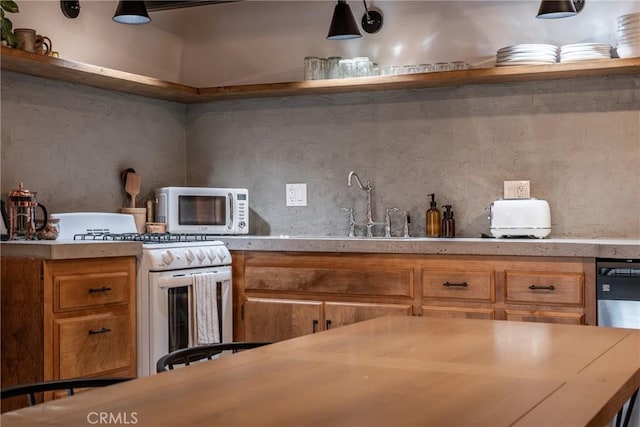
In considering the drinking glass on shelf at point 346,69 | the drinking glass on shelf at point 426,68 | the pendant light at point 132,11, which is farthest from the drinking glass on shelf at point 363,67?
the pendant light at point 132,11

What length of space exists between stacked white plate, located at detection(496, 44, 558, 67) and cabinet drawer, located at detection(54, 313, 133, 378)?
7.33 ft

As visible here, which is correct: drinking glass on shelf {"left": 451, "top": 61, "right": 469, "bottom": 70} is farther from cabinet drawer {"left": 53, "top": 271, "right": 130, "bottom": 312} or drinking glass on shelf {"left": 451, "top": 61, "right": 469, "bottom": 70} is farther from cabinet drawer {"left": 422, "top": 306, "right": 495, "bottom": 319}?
cabinet drawer {"left": 53, "top": 271, "right": 130, "bottom": 312}

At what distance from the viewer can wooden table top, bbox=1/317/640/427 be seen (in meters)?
1.13

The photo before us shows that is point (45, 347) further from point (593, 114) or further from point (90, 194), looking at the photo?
point (593, 114)

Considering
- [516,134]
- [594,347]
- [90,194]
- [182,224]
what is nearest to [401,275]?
[516,134]

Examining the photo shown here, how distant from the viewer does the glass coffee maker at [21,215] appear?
145 inches

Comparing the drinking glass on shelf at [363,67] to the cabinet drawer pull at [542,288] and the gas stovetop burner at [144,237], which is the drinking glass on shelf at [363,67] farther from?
the cabinet drawer pull at [542,288]

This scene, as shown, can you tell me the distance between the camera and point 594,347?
1.73 meters

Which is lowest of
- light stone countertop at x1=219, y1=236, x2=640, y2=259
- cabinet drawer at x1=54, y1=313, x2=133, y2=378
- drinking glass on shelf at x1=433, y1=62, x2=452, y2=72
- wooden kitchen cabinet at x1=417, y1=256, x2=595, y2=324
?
cabinet drawer at x1=54, y1=313, x2=133, y2=378

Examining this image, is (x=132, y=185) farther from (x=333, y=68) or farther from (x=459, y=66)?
(x=459, y=66)

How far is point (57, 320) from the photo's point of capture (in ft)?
10.7

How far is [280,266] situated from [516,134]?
1.43 meters

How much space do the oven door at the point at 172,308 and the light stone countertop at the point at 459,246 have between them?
28cm

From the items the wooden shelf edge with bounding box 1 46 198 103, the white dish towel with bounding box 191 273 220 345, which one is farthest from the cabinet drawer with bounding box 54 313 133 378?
the wooden shelf edge with bounding box 1 46 198 103
